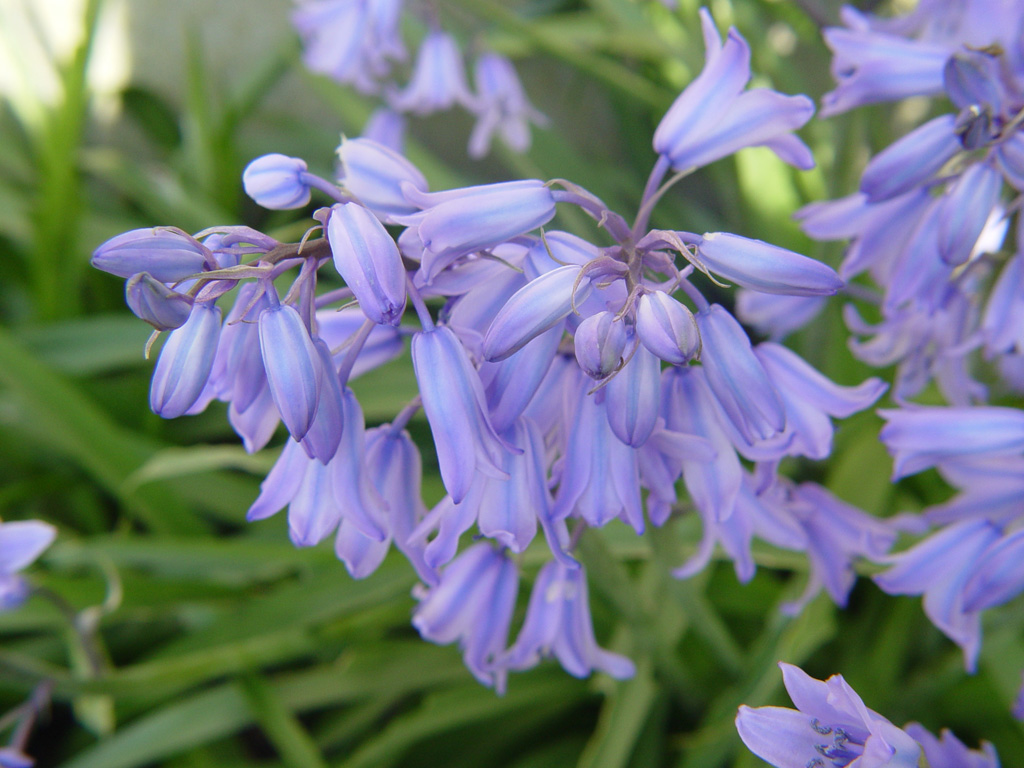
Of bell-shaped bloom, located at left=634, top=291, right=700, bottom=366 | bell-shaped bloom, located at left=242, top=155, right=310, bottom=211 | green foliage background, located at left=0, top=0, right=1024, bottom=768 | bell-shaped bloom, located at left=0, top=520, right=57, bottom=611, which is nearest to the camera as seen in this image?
bell-shaped bloom, located at left=634, top=291, right=700, bottom=366

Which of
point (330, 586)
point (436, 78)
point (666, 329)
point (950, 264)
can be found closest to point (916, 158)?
point (950, 264)

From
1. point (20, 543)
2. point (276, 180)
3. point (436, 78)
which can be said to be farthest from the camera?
point (436, 78)

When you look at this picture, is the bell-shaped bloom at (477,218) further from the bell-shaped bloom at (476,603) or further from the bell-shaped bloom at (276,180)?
the bell-shaped bloom at (476,603)

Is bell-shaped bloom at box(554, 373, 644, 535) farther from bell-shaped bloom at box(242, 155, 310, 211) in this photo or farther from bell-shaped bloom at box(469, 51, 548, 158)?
bell-shaped bloom at box(469, 51, 548, 158)

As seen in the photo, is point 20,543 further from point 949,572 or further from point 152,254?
point 949,572

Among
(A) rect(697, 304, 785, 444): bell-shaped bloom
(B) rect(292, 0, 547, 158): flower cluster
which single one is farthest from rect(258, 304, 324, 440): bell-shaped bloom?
(B) rect(292, 0, 547, 158): flower cluster

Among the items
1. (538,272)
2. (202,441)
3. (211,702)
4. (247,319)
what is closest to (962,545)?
(538,272)

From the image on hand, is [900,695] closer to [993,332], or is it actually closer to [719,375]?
[993,332]
